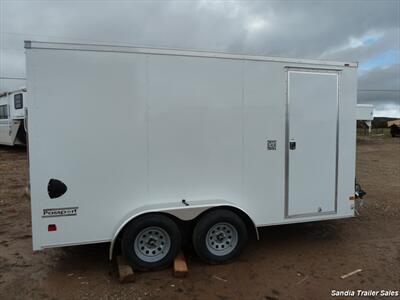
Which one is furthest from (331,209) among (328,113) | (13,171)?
(13,171)

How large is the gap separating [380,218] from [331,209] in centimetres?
211

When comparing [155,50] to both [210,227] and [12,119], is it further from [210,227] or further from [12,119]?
[12,119]

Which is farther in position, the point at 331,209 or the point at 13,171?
the point at 13,171

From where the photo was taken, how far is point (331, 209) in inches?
189

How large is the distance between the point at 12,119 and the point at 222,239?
47.6 feet

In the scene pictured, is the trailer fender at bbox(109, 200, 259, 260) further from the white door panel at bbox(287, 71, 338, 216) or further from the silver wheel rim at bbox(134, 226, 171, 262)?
the white door panel at bbox(287, 71, 338, 216)

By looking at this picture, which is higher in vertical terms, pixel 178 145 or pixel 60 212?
pixel 178 145

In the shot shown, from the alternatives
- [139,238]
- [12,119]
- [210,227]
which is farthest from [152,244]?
[12,119]

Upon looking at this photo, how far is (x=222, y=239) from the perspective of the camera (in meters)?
4.30

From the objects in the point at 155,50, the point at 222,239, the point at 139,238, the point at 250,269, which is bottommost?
the point at 250,269

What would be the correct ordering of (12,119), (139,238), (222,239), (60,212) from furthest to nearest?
(12,119) → (222,239) → (139,238) → (60,212)

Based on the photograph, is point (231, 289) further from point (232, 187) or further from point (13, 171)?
point (13, 171)

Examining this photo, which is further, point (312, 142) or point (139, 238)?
point (312, 142)

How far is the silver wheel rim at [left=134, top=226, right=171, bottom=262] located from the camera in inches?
157
